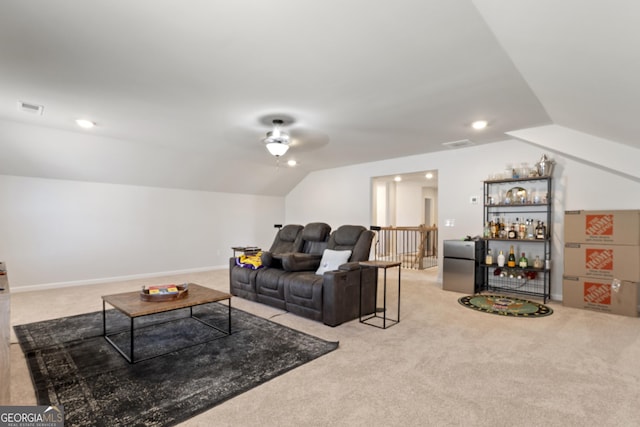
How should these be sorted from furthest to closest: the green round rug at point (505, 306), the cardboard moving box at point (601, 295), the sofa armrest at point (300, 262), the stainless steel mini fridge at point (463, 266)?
1. the stainless steel mini fridge at point (463, 266)
2. the sofa armrest at point (300, 262)
3. the green round rug at point (505, 306)
4. the cardboard moving box at point (601, 295)

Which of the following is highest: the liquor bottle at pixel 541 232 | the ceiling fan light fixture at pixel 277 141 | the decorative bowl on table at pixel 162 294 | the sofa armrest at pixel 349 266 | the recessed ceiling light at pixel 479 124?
the recessed ceiling light at pixel 479 124

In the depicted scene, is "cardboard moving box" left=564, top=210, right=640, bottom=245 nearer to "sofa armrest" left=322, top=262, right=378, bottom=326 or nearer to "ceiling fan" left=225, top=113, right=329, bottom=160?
"sofa armrest" left=322, top=262, right=378, bottom=326

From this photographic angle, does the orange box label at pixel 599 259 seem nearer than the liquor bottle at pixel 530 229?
Yes

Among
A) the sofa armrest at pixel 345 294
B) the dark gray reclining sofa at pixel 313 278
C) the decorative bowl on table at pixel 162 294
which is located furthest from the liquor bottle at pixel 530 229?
the decorative bowl on table at pixel 162 294

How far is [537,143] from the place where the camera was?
4.19 meters

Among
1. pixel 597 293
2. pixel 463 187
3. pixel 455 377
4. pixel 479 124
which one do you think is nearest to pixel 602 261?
pixel 597 293

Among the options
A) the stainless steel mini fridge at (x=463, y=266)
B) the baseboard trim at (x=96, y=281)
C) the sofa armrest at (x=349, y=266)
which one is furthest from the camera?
the baseboard trim at (x=96, y=281)

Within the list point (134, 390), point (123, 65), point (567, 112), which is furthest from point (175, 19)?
point (567, 112)

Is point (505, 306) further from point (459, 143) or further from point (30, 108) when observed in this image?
point (30, 108)

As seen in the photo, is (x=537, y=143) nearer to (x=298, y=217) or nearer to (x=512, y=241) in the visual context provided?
(x=512, y=241)

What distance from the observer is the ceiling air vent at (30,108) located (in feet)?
11.4

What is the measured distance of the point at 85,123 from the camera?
13.6 ft

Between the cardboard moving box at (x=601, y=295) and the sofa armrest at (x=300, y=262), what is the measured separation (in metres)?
3.28

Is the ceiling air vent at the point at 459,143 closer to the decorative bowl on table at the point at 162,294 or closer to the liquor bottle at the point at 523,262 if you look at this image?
the liquor bottle at the point at 523,262
